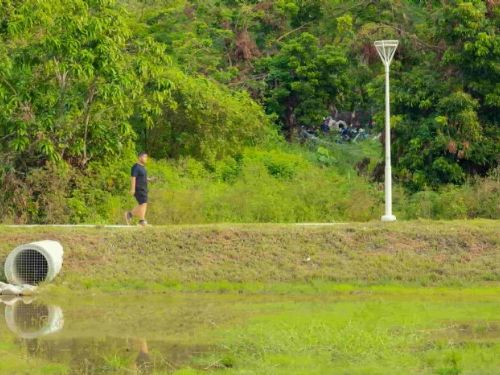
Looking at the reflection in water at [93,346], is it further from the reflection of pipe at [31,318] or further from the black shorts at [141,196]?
the black shorts at [141,196]

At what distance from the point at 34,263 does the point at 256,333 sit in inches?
314

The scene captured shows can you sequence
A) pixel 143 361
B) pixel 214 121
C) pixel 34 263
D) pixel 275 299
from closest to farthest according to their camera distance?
pixel 143 361 → pixel 275 299 → pixel 34 263 → pixel 214 121

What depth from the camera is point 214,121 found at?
115 ft

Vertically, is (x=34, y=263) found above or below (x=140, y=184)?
below

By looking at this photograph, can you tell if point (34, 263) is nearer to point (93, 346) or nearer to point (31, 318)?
point (31, 318)

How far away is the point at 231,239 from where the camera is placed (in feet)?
76.1

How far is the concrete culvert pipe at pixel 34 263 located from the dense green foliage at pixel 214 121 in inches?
213

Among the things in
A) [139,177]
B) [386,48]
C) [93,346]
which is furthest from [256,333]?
[386,48]

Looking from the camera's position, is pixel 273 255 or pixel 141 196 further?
pixel 141 196

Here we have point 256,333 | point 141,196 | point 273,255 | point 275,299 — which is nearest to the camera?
point 256,333

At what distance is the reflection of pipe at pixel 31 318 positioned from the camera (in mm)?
16781

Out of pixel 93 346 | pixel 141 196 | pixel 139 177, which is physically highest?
pixel 139 177

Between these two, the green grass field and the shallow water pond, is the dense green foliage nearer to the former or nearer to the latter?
the green grass field

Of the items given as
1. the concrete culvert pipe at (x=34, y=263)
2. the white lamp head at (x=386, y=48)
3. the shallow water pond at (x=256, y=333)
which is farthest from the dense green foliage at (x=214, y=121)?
the shallow water pond at (x=256, y=333)
